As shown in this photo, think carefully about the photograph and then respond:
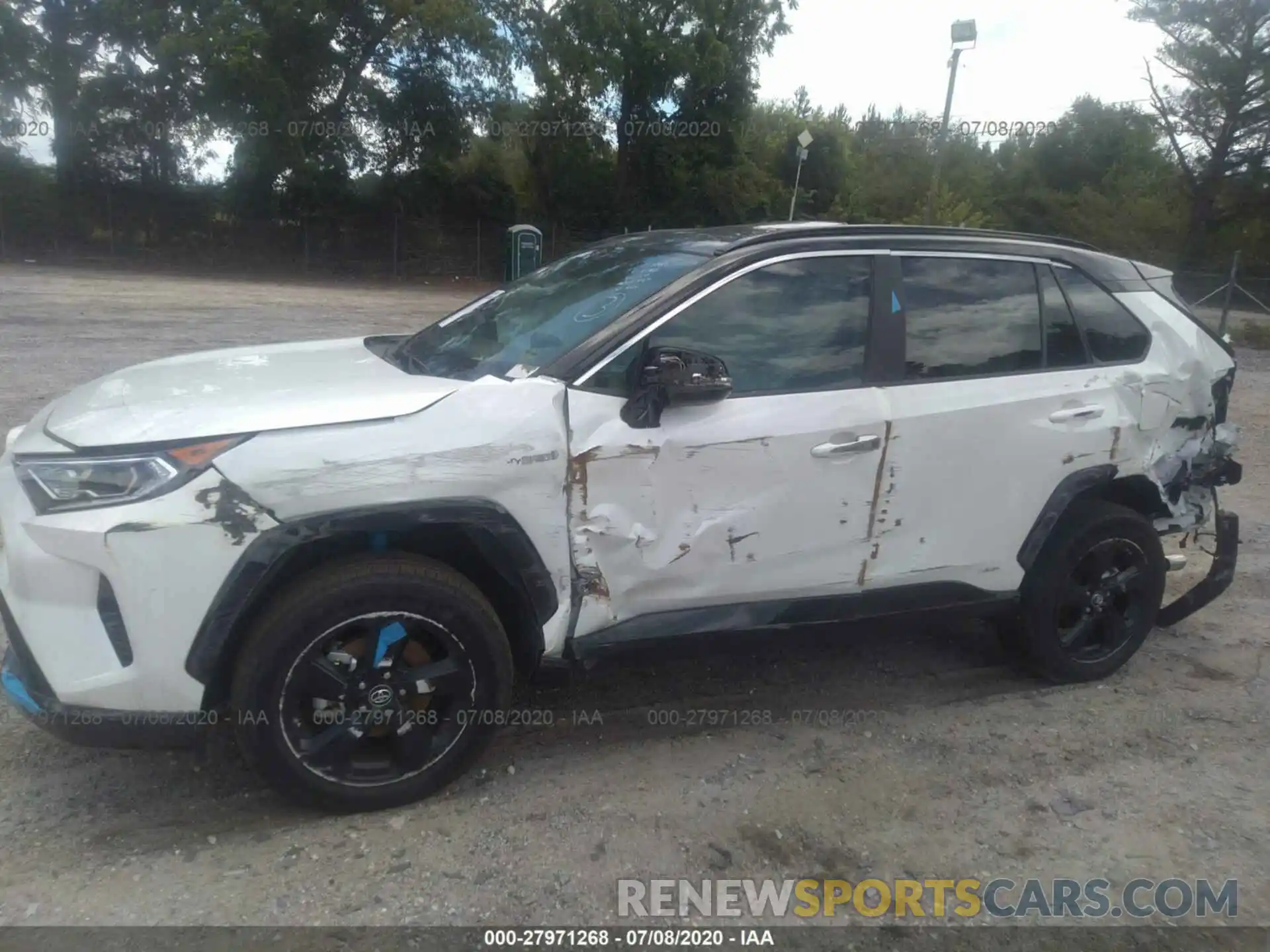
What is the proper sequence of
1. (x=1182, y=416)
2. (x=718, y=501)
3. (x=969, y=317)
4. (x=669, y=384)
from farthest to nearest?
1. (x=1182, y=416)
2. (x=969, y=317)
3. (x=718, y=501)
4. (x=669, y=384)

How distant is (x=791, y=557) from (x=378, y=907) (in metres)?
1.69

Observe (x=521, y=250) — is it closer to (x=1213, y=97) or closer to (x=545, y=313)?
(x=545, y=313)

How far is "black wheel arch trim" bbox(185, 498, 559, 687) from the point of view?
2.70 metres

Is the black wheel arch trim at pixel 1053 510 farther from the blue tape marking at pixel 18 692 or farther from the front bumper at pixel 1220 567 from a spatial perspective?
the blue tape marking at pixel 18 692

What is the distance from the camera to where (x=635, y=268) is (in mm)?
3660

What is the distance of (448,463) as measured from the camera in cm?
289

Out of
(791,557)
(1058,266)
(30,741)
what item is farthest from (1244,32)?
(30,741)

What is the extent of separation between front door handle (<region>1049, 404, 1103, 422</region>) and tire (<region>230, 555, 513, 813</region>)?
2.32 metres

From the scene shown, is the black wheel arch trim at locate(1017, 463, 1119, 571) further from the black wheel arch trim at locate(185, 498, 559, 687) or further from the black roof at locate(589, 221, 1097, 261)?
the black wheel arch trim at locate(185, 498, 559, 687)

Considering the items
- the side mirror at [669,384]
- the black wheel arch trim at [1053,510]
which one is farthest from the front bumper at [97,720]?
the black wheel arch trim at [1053,510]

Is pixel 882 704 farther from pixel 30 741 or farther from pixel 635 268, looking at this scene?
pixel 30 741

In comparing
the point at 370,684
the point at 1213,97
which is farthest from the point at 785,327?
the point at 1213,97

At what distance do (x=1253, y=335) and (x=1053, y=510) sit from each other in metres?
18.6

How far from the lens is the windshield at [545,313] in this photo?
335cm
